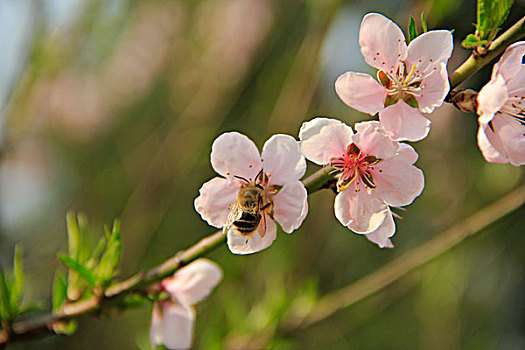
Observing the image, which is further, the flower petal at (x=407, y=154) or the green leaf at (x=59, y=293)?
the green leaf at (x=59, y=293)

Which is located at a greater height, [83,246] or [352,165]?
[352,165]

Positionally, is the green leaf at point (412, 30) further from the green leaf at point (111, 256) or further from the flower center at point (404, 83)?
the green leaf at point (111, 256)

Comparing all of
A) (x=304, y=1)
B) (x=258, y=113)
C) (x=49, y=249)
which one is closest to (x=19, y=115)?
(x=49, y=249)

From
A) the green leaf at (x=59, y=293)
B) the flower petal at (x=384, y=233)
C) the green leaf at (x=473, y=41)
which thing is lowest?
the green leaf at (x=59, y=293)

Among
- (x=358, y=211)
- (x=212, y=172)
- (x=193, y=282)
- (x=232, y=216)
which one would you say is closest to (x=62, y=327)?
(x=193, y=282)

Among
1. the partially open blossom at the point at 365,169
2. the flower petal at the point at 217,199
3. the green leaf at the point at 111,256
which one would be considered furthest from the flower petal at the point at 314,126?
the green leaf at the point at 111,256

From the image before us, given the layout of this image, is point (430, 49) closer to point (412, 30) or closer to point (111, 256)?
point (412, 30)

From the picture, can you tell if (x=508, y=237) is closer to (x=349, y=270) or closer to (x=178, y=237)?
(x=349, y=270)

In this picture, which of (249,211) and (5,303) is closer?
(249,211)
